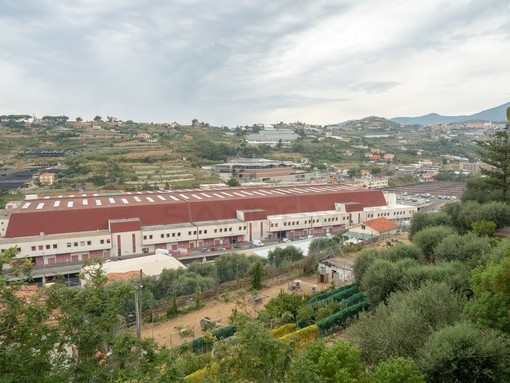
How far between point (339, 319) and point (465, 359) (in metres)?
4.11

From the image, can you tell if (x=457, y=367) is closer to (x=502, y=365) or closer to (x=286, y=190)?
(x=502, y=365)

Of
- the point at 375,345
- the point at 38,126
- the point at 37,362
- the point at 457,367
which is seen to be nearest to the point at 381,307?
the point at 375,345

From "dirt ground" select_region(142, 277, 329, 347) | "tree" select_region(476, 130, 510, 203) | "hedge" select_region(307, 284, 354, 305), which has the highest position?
"tree" select_region(476, 130, 510, 203)

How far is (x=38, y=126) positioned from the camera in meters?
86.2

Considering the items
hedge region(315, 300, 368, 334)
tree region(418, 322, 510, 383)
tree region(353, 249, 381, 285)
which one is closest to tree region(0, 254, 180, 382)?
tree region(418, 322, 510, 383)

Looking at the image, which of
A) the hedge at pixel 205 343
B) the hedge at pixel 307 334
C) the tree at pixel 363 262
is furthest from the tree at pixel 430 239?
the hedge at pixel 205 343

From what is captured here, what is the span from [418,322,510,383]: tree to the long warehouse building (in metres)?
20.9

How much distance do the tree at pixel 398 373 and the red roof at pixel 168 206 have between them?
73.0 ft

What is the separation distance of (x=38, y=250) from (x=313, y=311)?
59.1 ft

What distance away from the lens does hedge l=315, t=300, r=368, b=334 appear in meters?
9.93

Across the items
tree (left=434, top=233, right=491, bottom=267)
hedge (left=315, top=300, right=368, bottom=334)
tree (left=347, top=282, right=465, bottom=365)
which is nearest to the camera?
tree (left=347, top=282, right=465, bottom=365)

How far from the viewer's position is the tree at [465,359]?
6.20 m

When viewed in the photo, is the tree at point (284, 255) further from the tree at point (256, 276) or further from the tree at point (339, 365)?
the tree at point (339, 365)

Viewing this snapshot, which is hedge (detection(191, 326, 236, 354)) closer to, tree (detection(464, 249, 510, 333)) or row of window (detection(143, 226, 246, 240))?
tree (detection(464, 249, 510, 333))
